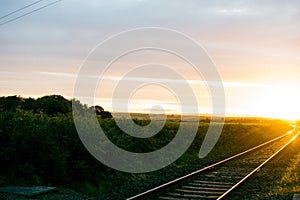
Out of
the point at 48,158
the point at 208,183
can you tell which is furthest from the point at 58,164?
the point at 208,183

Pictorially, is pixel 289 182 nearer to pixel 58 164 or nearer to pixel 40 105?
pixel 58 164

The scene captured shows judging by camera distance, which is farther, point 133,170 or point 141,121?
point 141,121

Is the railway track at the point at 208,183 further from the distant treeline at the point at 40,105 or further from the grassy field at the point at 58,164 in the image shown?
the distant treeline at the point at 40,105

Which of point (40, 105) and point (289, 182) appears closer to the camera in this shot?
point (289, 182)

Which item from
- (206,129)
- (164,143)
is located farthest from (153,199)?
(206,129)

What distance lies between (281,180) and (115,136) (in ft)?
23.9

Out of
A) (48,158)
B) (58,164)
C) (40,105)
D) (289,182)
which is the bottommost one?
(289,182)

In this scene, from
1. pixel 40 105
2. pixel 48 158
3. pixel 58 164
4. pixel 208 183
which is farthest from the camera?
pixel 40 105

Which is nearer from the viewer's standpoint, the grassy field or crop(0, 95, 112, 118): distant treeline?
the grassy field

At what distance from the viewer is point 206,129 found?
37.7 metres

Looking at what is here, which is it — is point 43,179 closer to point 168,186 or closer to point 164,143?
point 168,186

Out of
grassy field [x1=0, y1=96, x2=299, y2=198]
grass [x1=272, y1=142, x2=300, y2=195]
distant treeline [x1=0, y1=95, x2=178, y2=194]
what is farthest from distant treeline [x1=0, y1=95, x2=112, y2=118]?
grass [x1=272, y1=142, x2=300, y2=195]

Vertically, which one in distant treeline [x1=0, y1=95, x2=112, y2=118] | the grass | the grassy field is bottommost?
the grass

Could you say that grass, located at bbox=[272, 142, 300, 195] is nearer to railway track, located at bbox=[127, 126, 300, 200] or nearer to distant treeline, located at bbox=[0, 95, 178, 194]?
railway track, located at bbox=[127, 126, 300, 200]
